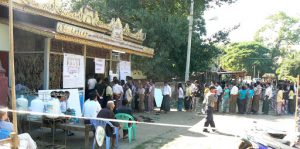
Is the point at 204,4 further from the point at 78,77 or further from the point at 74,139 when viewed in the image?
the point at 74,139

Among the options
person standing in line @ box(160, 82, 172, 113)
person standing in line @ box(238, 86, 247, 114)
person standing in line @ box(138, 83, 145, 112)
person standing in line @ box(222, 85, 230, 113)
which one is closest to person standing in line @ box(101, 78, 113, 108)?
person standing in line @ box(138, 83, 145, 112)

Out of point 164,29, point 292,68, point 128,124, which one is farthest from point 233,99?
point 292,68

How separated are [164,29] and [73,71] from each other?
9465mm

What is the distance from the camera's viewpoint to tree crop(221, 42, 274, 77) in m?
61.1

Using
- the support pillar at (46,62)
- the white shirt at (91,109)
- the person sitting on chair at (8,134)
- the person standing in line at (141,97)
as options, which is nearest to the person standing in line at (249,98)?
the person standing in line at (141,97)

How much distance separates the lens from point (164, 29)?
63.8ft

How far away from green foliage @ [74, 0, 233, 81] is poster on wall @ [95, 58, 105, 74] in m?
6.41

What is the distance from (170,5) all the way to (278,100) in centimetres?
937

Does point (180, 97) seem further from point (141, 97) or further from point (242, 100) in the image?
point (242, 100)

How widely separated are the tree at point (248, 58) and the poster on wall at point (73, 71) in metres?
51.3

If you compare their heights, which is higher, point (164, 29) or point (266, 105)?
point (164, 29)

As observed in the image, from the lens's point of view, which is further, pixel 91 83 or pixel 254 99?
pixel 254 99

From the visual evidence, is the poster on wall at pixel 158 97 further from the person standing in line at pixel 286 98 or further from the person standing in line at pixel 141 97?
the person standing in line at pixel 286 98

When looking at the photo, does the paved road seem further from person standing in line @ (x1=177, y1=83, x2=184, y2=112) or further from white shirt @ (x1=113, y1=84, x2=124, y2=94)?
person standing in line @ (x1=177, y1=83, x2=184, y2=112)
